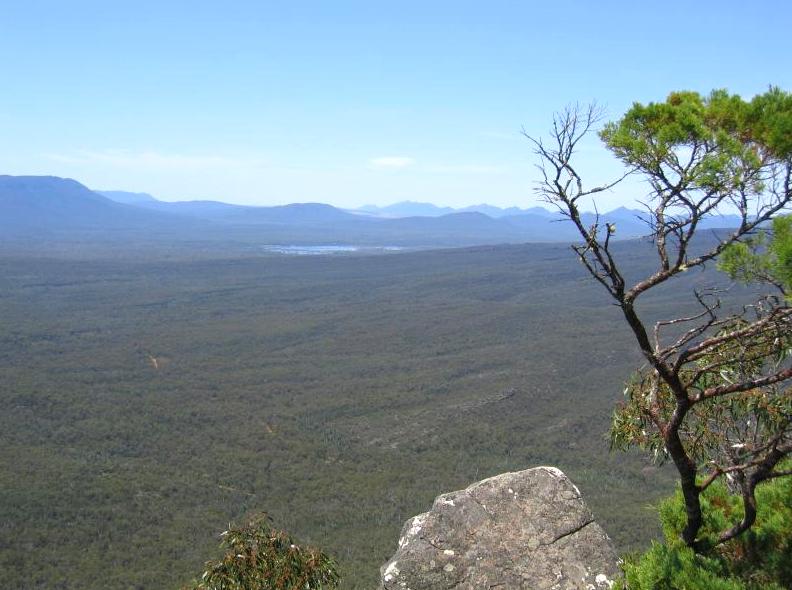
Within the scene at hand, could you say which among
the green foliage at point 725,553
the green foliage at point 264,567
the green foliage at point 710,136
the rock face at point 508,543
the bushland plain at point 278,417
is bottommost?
the bushland plain at point 278,417

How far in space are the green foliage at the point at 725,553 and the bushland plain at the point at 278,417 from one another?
24.7ft

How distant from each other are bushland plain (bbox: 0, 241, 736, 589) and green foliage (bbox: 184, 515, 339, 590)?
880 cm

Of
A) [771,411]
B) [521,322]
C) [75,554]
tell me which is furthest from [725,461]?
[521,322]

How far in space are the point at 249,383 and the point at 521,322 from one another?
134 ft

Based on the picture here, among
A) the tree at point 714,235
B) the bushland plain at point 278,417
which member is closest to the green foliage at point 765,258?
the tree at point 714,235

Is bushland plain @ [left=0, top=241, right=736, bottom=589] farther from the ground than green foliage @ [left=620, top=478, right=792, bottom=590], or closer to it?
closer to it

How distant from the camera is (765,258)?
209 inches

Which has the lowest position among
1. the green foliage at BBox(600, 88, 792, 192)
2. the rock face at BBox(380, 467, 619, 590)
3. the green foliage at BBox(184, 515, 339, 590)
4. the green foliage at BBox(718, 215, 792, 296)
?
the green foliage at BBox(184, 515, 339, 590)

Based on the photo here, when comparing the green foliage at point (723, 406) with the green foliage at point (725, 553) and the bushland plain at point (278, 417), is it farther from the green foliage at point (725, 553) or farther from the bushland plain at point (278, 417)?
the bushland plain at point (278, 417)

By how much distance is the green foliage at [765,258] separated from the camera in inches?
185

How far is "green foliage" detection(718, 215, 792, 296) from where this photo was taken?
471 cm

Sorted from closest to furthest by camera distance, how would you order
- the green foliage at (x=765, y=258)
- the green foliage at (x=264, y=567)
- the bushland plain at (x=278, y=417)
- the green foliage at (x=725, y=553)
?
the green foliage at (x=765, y=258), the green foliage at (x=725, y=553), the green foliage at (x=264, y=567), the bushland plain at (x=278, y=417)

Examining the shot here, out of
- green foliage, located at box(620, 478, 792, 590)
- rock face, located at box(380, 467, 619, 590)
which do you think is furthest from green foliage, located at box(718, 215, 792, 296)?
rock face, located at box(380, 467, 619, 590)

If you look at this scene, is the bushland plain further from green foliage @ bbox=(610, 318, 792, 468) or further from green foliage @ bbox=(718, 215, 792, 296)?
green foliage @ bbox=(718, 215, 792, 296)
